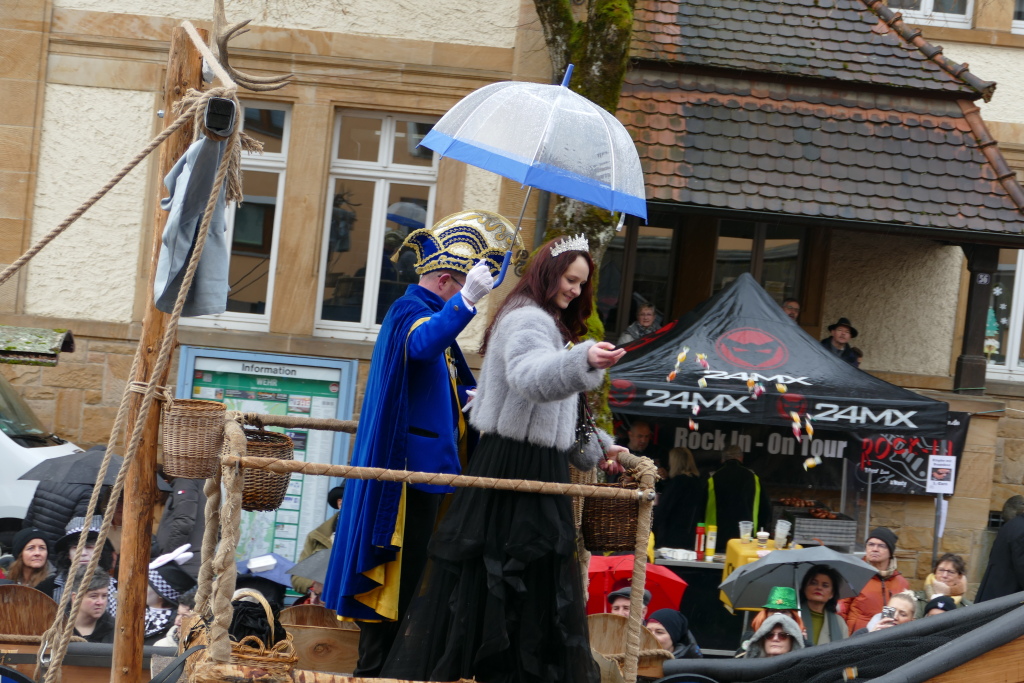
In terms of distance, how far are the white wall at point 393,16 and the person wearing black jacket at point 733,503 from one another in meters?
4.46

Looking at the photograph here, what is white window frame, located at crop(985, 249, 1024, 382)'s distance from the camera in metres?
11.8

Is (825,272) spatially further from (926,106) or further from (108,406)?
(108,406)

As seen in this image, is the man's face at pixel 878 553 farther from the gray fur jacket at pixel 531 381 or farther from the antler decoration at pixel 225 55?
the antler decoration at pixel 225 55

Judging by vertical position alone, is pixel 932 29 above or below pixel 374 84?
above

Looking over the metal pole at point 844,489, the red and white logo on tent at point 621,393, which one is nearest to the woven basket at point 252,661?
the red and white logo on tent at point 621,393

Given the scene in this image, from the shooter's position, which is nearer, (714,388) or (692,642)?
(692,642)

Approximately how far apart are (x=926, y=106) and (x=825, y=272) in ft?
6.33

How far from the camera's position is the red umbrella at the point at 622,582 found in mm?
6797

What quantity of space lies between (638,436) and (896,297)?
3857mm

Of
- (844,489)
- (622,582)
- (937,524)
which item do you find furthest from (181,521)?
(937,524)

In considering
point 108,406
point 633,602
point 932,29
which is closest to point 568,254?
point 633,602

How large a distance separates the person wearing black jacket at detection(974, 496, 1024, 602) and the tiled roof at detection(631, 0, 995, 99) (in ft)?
15.2

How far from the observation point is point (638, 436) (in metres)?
9.15

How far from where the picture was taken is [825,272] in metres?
11.3
